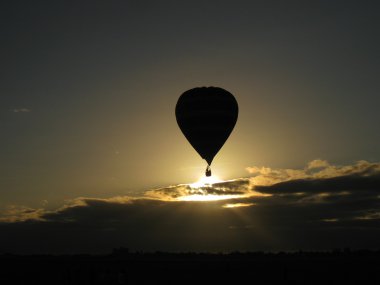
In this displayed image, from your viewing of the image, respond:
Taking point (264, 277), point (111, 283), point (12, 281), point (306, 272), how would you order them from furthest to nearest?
point (306, 272), point (264, 277), point (12, 281), point (111, 283)

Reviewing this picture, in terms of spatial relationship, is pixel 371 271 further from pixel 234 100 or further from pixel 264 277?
pixel 234 100

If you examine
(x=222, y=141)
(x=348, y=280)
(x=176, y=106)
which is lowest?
(x=348, y=280)

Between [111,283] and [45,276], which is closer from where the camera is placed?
[111,283]

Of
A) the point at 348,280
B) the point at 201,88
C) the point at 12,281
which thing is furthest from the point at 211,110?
the point at 12,281

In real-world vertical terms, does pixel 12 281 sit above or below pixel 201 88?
below

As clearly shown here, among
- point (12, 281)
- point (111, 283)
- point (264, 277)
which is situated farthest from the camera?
point (264, 277)
